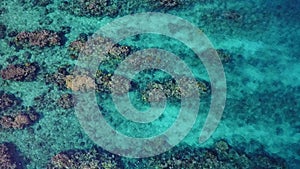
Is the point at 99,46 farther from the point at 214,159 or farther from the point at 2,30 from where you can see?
the point at 214,159

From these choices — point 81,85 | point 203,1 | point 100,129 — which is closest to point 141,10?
point 203,1

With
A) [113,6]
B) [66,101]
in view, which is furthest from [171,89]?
[113,6]

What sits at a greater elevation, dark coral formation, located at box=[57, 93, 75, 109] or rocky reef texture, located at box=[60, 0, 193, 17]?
rocky reef texture, located at box=[60, 0, 193, 17]

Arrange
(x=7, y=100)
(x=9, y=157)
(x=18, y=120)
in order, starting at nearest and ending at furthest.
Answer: (x=9, y=157)
(x=18, y=120)
(x=7, y=100)

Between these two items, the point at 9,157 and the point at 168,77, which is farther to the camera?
the point at 168,77

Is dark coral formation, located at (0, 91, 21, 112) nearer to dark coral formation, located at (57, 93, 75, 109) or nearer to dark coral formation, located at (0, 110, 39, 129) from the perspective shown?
dark coral formation, located at (0, 110, 39, 129)

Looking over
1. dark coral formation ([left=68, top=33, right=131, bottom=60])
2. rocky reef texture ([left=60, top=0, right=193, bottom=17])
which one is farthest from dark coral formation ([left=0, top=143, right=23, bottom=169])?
rocky reef texture ([left=60, top=0, right=193, bottom=17])
